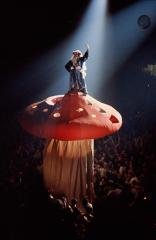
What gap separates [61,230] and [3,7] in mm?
14461

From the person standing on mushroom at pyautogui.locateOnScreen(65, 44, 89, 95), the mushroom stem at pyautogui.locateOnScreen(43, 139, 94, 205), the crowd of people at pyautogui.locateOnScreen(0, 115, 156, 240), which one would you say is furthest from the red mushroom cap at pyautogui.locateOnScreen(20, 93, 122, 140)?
the crowd of people at pyautogui.locateOnScreen(0, 115, 156, 240)

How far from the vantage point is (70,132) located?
6719mm

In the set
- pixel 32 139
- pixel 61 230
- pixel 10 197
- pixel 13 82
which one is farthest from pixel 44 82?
pixel 61 230

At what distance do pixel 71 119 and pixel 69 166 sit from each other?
1.36 m

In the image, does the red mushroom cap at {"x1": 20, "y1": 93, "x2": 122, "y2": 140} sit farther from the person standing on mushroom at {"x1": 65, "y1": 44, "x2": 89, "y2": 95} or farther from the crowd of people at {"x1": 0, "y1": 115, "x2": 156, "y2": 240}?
the crowd of people at {"x1": 0, "y1": 115, "x2": 156, "y2": 240}

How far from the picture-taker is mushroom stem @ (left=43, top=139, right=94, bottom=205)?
7.66 metres

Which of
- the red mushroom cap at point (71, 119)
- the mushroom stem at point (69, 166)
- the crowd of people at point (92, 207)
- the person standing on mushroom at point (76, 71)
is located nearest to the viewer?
the crowd of people at point (92, 207)

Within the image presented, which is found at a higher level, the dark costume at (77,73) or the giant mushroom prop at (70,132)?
the dark costume at (77,73)

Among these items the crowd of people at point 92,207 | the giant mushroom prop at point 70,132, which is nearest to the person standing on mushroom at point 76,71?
the giant mushroom prop at point 70,132

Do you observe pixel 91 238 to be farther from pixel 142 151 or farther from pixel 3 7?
pixel 3 7

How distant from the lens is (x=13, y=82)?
62.8 ft

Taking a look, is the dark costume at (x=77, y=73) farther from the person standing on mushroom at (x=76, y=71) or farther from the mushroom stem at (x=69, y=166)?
the mushroom stem at (x=69, y=166)

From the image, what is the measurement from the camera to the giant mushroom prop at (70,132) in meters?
6.82

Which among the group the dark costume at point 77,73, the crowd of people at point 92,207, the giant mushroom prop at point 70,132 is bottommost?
the crowd of people at point 92,207
